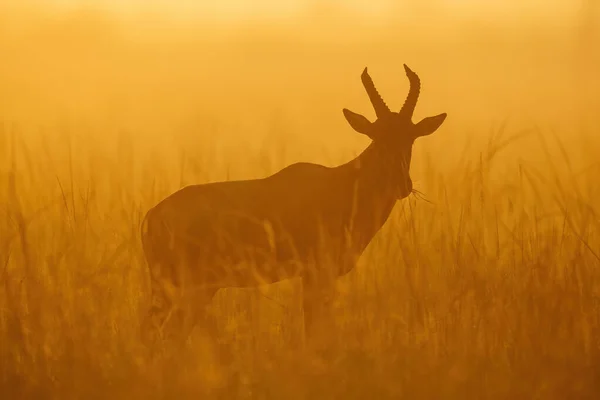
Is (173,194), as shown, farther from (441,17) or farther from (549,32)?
(549,32)

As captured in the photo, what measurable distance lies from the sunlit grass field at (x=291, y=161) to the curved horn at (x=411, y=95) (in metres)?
0.03

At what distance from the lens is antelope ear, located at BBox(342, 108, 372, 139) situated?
2464 mm

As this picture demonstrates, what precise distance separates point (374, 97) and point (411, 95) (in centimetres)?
12

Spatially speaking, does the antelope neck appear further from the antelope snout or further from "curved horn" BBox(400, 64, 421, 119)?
"curved horn" BBox(400, 64, 421, 119)

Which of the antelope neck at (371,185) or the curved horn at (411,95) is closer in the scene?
the curved horn at (411,95)

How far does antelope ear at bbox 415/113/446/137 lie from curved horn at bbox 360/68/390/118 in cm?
11

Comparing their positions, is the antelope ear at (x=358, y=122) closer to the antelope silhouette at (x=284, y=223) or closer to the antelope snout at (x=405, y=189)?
the antelope silhouette at (x=284, y=223)

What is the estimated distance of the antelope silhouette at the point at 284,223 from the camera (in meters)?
2.45

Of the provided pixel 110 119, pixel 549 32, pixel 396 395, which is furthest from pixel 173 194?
pixel 549 32

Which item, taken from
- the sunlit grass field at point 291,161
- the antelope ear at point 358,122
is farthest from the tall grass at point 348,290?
the antelope ear at point 358,122

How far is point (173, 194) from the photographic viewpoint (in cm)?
249

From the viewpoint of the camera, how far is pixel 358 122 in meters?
2.49

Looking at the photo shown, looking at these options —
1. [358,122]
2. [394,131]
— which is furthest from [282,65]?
[394,131]

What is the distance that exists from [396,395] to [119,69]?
1309mm
